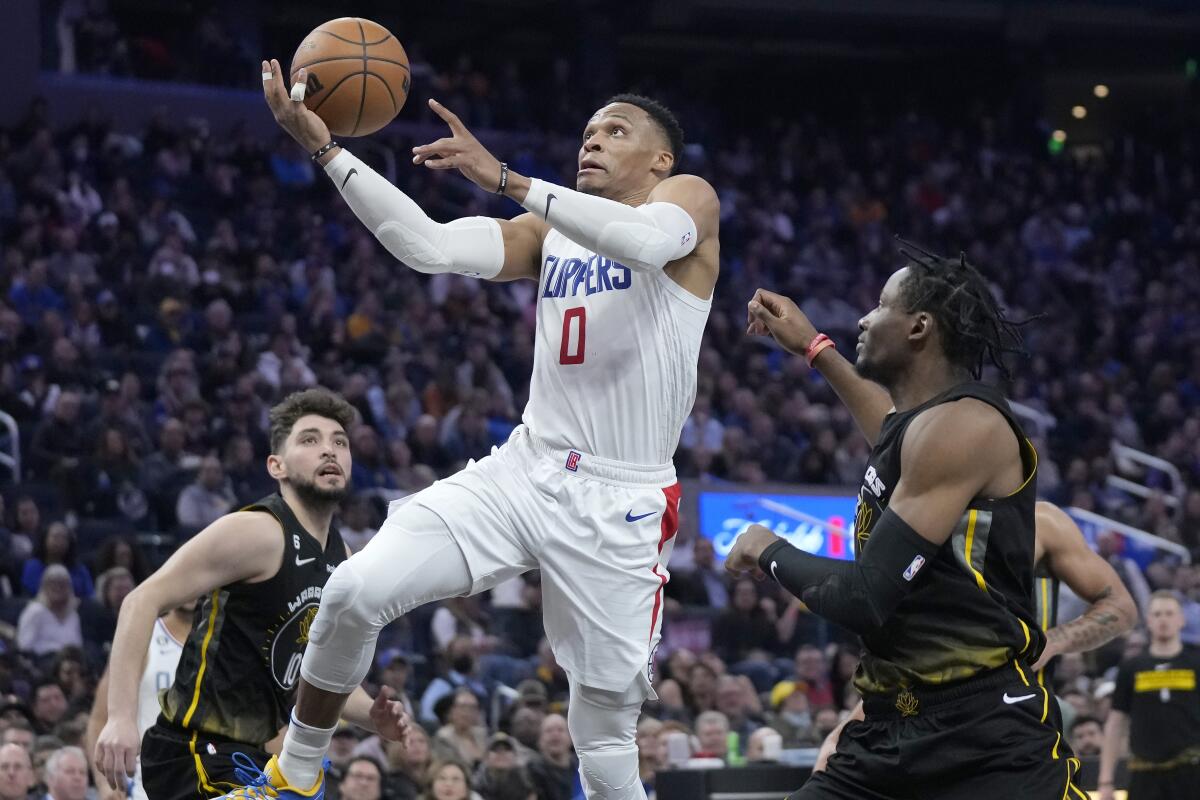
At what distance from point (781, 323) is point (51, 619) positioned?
21.7 ft

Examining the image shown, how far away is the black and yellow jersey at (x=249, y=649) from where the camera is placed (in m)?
5.07

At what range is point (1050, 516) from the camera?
18.9ft

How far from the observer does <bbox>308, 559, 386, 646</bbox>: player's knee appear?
448 cm

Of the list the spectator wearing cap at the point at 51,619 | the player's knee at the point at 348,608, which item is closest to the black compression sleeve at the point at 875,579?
the player's knee at the point at 348,608

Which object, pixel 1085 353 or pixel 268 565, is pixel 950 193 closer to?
pixel 1085 353

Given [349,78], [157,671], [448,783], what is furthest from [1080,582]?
[448,783]

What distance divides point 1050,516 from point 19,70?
50.0 ft

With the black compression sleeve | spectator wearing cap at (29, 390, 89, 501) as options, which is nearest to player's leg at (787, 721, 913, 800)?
the black compression sleeve

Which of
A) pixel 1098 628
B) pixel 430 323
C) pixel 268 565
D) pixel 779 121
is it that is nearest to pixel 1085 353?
pixel 779 121

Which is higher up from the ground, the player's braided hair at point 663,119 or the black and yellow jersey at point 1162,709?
the player's braided hair at point 663,119

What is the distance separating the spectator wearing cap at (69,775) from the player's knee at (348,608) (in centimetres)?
356

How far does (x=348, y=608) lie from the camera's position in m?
4.49

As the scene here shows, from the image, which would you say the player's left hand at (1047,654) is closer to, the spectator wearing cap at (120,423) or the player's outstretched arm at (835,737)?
the player's outstretched arm at (835,737)

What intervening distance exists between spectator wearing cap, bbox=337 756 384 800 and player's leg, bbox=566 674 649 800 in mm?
3475
